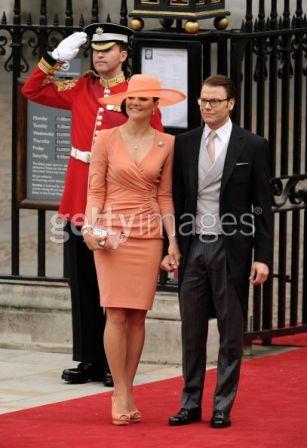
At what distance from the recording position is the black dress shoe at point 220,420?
26.0 ft

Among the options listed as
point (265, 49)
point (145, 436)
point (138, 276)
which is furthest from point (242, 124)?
point (145, 436)

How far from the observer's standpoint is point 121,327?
8.12m

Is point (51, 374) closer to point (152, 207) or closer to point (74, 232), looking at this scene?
point (74, 232)

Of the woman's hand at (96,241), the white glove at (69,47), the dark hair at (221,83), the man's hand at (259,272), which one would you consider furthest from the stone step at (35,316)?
the dark hair at (221,83)

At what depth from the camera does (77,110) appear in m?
9.14

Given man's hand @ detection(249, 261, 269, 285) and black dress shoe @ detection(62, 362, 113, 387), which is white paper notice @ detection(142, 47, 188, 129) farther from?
man's hand @ detection(249, 261, 269, 285)

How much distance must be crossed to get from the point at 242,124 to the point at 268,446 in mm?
3131

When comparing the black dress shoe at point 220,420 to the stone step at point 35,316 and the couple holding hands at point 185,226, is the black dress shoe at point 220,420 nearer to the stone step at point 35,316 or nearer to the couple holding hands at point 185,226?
the couple holding hands at point 185,226

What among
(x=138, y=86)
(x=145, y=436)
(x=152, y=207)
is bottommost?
(x=145, y=436)

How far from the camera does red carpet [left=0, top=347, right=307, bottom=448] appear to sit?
7.57 metres

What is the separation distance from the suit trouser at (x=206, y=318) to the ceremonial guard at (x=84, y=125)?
1.05 m

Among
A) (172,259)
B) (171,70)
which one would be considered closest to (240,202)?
(172,259)

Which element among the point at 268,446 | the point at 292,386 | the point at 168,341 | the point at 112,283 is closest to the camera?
the point at 268,446

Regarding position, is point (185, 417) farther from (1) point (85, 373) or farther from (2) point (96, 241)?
(1) point (85, 373)
